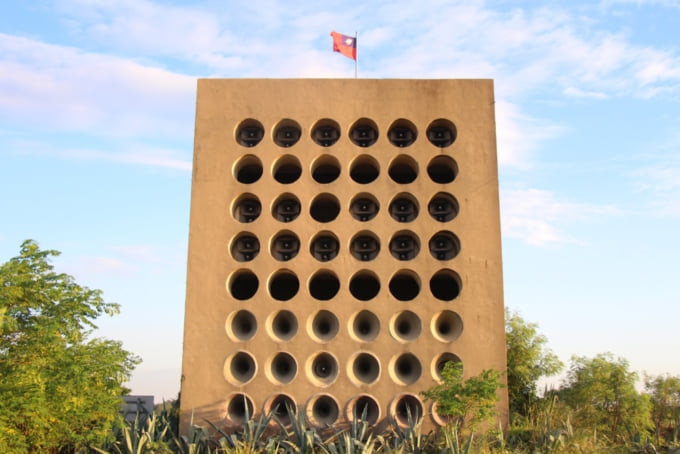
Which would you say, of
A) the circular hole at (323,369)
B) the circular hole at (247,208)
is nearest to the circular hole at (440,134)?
the circular hole at (247,208)

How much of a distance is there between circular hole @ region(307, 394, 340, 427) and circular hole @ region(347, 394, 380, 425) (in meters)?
0.50

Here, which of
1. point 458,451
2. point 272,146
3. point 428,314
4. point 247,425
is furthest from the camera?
point 272,146

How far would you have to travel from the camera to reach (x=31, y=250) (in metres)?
22.3

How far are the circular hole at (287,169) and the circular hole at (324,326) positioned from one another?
634cm

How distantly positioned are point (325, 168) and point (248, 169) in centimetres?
334

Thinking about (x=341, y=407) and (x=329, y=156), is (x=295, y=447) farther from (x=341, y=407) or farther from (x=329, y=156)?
(x=329, y=156)

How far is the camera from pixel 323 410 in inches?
999

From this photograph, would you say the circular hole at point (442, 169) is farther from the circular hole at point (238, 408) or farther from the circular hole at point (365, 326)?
the circular hole at point (238, 408)

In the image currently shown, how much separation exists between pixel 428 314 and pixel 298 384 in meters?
5.53

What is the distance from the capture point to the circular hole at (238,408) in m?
25.0

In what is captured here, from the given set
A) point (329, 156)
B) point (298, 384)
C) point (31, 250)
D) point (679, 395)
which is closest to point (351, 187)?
point (329, 156)

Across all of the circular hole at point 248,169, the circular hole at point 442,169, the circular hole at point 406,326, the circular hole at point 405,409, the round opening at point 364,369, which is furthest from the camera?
the circular hole at point 248,169

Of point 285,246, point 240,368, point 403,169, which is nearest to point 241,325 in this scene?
point 240,368

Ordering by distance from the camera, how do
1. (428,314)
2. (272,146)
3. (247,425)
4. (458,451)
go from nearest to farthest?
(458,451), (247,425), (428,314), (272,146)
